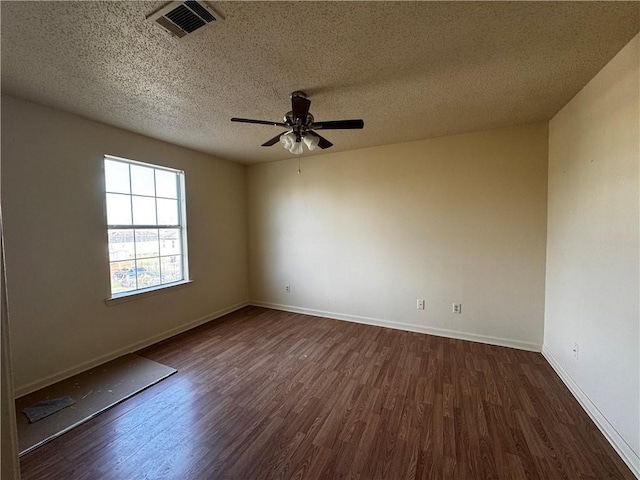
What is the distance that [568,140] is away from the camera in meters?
2.38

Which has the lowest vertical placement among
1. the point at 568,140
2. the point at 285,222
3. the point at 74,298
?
the point at 74,298

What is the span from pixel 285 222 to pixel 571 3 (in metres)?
3.69

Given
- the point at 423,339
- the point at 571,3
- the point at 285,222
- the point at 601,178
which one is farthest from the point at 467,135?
the point at 285,222

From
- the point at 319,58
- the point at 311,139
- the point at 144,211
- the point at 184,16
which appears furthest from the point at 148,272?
the point at 319,58

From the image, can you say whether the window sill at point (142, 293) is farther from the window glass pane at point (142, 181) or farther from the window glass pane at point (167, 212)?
the window glass pane at point (142, 181)

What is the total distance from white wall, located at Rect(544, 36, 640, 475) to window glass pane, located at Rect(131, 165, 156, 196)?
171 inches

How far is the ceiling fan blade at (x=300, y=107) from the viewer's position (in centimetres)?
203

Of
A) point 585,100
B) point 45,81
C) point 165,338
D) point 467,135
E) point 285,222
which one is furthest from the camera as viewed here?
point 285,222

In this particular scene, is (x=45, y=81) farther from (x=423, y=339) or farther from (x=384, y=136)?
(x=423, y=339)

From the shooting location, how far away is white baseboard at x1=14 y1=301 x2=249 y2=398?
2.29 metres

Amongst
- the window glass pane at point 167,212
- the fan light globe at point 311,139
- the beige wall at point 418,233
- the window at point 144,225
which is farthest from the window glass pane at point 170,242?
the fan light globe at point 311,139

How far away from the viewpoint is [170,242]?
354 cm

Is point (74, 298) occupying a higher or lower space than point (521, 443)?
higher

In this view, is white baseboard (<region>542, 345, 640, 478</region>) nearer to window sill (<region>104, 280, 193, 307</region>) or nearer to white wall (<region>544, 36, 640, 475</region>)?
white wall (<region>544, 36, 640, 475</region>)
